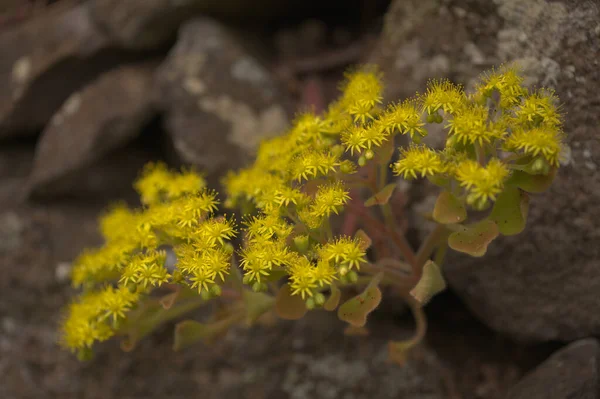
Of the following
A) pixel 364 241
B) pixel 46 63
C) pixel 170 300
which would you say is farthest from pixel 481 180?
pixel 46 63

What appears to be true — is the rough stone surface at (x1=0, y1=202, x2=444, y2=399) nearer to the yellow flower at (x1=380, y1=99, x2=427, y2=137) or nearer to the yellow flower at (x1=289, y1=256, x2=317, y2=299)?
the yellow flower at (x1=289, y1=256, x2=317, y2=299)

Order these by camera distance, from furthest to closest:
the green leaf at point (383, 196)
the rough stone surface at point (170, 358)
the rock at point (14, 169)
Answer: the rock at point (14, 169)
the rough stone surface at point (170, 358)
the green leaf at point (383, 196)

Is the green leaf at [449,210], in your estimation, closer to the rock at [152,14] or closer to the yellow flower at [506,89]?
the yellow flower at [506,89]

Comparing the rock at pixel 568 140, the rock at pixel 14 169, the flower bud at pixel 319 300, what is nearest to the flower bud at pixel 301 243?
the flower bud at pixel 319 300

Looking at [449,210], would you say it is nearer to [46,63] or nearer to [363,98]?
[363,98]

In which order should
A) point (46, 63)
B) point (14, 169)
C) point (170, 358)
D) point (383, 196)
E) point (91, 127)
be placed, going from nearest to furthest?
point (383, 196) < point (170, 358) < point (91, 127) < point (46, 63) < point (14, 169)

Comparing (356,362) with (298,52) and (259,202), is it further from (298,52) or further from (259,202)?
(298,52)

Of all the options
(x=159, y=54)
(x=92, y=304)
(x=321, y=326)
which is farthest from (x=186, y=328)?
(x=159, y=54)
